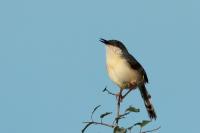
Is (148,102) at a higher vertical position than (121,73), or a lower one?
lower

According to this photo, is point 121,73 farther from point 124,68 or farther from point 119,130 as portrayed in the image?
point 119,130

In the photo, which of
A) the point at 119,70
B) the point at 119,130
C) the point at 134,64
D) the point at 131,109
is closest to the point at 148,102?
the point at 119,70

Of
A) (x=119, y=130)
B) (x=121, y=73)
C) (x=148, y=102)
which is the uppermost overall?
(x=119, y=130)

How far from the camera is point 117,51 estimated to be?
9.57 metres

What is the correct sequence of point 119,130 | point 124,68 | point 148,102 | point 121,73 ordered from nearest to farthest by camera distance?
point 119,130
point 148,102
point 121,73
point 124,68

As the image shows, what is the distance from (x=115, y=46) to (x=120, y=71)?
90 cm

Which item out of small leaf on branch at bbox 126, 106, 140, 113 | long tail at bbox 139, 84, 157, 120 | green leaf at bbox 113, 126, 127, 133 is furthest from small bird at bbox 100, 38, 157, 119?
green leaf at bbox 113, 126, 127, 133

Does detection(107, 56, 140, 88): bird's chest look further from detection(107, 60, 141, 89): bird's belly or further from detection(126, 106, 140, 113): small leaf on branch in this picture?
detection(126, 106, 140, 113): small leaf on branch

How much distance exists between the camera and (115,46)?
383 inches

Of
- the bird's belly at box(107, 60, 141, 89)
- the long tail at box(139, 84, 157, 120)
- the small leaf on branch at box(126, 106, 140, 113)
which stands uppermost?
the small leaf on branch at box(126, 106, 140, 113)

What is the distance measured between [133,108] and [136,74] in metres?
4.85

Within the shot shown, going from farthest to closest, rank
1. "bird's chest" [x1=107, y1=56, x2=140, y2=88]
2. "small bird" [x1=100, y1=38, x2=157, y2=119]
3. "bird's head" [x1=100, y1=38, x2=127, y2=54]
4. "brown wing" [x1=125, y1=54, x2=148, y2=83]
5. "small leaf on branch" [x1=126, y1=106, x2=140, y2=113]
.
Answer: "bird's head" [x1=100, y1=38, x2=127, y2=54], "brown wing" [x1=125, y1=54, x2=148, y2=83], "bird's chest" [x1=107, y1=56, x2=140, y2=88], "small bird" [x1=100, y1=38, x2=157, y2=119], "small leaf on branch" [x1=126, y1=106, x2=140, y2=113]

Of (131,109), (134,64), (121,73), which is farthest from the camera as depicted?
(134,64)

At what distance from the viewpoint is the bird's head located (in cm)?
948
